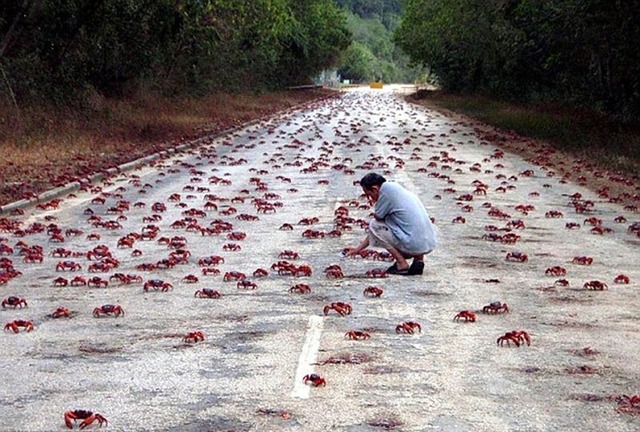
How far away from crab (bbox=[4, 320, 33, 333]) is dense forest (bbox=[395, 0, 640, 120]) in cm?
2307

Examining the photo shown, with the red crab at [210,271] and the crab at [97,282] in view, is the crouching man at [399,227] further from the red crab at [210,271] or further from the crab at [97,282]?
the crab at [97,282]

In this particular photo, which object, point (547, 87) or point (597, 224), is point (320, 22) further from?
point (597, 224)

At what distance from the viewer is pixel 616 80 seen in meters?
35.6

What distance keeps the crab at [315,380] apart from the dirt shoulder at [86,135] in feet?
36.0

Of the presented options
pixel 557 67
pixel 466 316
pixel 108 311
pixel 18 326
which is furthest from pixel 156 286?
pixel 557 67

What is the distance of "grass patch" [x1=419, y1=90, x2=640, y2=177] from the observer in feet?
86.9

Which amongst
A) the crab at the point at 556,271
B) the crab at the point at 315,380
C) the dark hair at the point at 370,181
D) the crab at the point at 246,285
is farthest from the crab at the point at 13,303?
the crab at the point at 556,271

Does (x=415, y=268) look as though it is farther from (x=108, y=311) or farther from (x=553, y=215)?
(x=553, y=215)

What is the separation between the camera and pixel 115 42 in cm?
3525

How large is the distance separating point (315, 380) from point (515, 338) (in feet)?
6.25

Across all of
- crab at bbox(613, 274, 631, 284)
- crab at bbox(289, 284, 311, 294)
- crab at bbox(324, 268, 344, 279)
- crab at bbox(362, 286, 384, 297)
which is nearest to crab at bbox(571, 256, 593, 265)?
crab at bbox(613, 274, 631, 284)

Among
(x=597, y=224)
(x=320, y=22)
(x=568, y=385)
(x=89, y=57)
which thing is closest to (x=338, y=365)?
(x=568, y=385)

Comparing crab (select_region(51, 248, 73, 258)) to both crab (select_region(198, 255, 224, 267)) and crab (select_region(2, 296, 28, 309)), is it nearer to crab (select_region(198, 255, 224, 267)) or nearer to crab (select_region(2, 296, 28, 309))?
crab (select_region(198, 255, 224, 267))

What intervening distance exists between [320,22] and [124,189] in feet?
199
